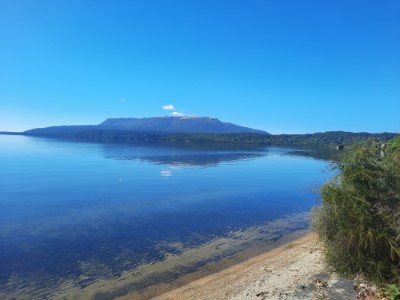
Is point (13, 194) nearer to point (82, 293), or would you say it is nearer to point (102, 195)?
point (102, 195)

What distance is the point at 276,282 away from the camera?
13.0 m

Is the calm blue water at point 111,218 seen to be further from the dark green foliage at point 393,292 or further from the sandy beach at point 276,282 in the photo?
the dark green foliage at point 393,292

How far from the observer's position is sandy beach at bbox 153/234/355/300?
11.8 meters

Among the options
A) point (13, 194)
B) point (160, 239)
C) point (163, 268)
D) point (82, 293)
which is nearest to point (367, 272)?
point (163, 268)

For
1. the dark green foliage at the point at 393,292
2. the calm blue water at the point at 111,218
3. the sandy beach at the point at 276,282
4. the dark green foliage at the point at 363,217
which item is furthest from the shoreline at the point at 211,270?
the dark green foliage at the point at 393,292

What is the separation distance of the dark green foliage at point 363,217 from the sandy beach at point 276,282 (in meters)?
0.93

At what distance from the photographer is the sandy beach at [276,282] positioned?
11.8 meters

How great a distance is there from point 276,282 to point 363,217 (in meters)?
3.94

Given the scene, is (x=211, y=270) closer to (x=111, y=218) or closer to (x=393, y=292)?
(x=393, y=292)

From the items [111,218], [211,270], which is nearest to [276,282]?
[211,270]

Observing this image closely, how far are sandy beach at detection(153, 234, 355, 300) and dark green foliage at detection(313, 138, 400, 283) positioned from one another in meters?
0.93

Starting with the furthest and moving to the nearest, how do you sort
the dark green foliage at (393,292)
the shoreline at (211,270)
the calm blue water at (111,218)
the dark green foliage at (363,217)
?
the calm blue water at (111,218), the shoreline at (211,270), the dark green foliage at (363,217), the dark green foliage at (393,292)

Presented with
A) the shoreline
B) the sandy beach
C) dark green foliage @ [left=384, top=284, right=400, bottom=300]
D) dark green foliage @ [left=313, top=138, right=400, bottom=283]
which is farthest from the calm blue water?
dark green foliage @ [left=384, top=284, right=400, bottom=300]

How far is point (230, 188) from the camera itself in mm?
43406
